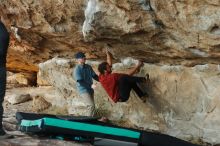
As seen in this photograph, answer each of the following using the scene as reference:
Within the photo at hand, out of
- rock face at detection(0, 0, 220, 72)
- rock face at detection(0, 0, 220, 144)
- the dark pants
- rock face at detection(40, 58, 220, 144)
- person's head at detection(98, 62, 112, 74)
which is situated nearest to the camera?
rock face at detection(0, 0, 220, 72)

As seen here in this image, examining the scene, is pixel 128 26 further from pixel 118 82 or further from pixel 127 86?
pixel 127 86

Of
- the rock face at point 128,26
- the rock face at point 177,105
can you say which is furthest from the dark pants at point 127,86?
the rock face at point 128,26

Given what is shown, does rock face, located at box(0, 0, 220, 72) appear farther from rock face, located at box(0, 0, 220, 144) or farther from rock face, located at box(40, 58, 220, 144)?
rock face, located at box(40, 58, 220, 144)

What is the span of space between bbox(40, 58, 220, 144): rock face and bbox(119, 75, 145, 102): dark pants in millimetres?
299

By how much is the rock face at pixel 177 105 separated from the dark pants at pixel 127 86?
0.30 meters

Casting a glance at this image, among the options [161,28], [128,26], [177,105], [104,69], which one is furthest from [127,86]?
[161,28]

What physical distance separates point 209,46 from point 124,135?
7.84ft

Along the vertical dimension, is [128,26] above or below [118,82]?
above

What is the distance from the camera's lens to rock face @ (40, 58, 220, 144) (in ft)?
33.0

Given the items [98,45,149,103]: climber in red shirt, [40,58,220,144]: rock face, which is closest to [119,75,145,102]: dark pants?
[98,45,149,103]: climber in red shirt

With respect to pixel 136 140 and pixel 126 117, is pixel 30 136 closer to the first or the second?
pixel 136 140

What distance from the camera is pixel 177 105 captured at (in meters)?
10.7

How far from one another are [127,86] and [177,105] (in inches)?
47.4

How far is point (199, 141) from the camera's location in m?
10.1
